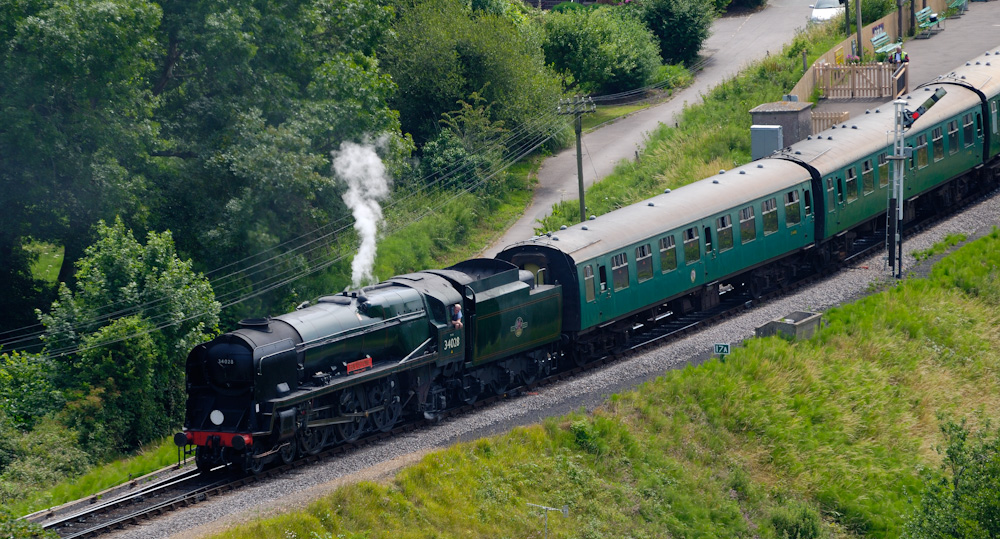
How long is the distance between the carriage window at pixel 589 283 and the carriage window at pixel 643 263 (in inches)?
59.9

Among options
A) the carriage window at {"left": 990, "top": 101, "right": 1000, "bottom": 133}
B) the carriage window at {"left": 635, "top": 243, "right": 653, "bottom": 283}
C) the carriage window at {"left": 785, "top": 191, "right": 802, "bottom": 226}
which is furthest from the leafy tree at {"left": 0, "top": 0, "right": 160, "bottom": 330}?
the carriage window at {"left": 990, "top": 101, "right": 1000, "bottom": 133}

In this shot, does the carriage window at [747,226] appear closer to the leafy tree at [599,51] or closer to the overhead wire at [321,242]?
the overhead wire at [321,242]

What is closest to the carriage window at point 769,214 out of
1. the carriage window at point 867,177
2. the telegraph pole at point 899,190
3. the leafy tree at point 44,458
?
the telegraph pole at point 899,190

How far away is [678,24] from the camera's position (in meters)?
58.8

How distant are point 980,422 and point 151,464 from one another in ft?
60.5

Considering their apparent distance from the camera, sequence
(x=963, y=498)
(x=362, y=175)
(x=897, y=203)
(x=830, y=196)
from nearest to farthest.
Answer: (x=963, y=498) → (x=897, y=203) → (x=830, y=196) → (x=362, y=175)

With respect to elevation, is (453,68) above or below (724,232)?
above

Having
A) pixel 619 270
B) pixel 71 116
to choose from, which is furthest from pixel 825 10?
pixel 71 116

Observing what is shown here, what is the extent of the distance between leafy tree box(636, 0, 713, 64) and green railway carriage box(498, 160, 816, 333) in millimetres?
28287

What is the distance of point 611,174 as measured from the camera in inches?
1778

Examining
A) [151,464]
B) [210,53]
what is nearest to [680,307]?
[151,464]

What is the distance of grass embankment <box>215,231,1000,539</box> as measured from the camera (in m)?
19.1

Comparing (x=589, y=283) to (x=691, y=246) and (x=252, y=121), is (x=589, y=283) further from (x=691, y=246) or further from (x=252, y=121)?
(x=252, y=121)

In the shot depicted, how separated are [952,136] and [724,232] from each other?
11.3m
